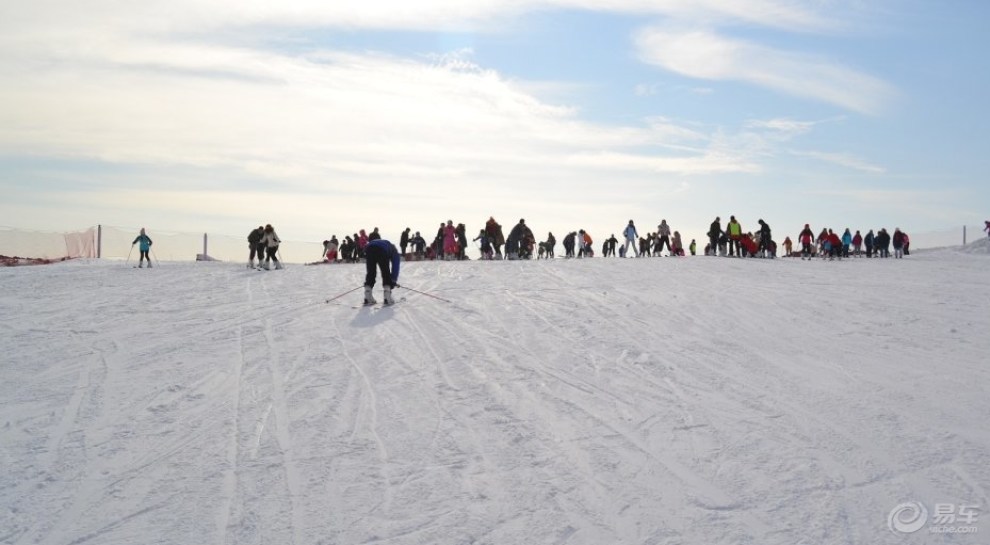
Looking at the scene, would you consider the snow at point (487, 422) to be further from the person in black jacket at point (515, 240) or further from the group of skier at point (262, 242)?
the person in black jacket at point (515, 240)

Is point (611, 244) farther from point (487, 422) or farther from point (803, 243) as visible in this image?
point (487, 422)

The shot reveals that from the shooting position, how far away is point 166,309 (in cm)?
1673

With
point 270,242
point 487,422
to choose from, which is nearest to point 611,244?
point 270,242

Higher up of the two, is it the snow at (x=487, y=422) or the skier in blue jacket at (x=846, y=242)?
the skier in blue jacket at (x=846, y=242)

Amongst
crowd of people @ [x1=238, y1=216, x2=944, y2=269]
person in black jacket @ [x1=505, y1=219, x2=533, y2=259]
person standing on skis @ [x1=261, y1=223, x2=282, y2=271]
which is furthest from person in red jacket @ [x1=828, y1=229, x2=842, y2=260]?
person standing on skis @ [x1=261, y1=223, x2=282, y2=271]

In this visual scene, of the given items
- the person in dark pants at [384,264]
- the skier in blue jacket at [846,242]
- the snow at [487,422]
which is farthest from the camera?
the skier in blue jacket at [846,242]

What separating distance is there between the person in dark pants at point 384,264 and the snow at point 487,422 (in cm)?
57

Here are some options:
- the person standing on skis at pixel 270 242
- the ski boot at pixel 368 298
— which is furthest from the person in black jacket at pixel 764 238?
the ski boot at pixel 368 298

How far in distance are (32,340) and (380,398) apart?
7.64m

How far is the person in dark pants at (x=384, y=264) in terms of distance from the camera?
16.6 m

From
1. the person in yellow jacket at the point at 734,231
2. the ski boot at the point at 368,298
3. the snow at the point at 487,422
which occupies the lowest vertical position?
the snow at the point at 487,422

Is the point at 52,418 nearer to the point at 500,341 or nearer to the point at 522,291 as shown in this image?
the point at 500,341

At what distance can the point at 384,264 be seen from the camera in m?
16.6

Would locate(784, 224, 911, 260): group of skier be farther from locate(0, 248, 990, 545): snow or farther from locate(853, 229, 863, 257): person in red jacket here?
locate(0, 248, 990, 545): snow
